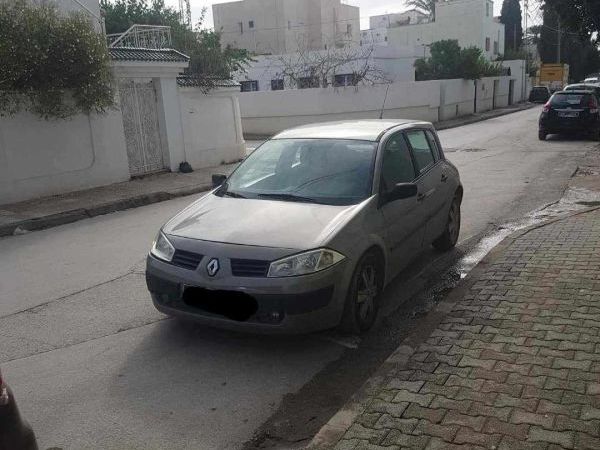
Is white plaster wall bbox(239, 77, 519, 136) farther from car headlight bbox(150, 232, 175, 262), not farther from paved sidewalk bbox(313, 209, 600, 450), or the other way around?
car headlight bbox(150, 232, 175, 262)

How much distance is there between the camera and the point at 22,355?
182 inches

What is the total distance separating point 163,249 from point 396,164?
233cm

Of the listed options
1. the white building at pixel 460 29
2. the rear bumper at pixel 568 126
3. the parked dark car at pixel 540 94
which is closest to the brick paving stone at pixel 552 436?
the rear bumper at pixel 568 126

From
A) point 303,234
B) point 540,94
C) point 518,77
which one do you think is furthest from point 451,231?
point 518,77

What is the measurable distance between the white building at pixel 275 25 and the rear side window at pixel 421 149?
160ft

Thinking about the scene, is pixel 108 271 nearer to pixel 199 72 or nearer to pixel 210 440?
pixel 210 440

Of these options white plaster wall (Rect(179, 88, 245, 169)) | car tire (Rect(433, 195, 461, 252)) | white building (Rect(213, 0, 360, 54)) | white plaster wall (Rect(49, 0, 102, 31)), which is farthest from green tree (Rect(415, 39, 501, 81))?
car tire (Rect(433, 195, 461, 252))

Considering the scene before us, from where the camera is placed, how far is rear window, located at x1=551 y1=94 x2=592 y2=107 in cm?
1886

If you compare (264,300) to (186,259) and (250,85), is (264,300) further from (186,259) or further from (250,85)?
(250,85)

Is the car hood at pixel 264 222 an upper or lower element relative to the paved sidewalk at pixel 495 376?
upper

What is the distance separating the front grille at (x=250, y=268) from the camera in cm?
416

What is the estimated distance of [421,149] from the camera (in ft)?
20.8

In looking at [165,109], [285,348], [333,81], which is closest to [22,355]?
[285,348]

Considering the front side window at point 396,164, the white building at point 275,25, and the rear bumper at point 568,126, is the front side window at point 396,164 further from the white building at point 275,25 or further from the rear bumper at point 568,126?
the white building at point 275,25
